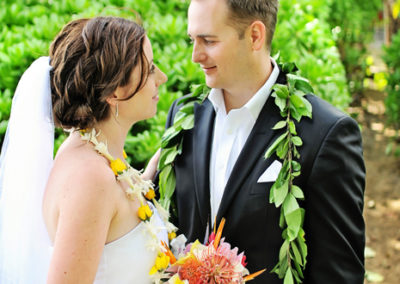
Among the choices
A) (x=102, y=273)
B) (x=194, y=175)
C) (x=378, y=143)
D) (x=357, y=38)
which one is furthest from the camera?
(x=357, y=38)

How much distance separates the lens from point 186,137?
2715 mm

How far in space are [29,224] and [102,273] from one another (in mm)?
392

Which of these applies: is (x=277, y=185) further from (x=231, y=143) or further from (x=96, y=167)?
(x=96, y=167)

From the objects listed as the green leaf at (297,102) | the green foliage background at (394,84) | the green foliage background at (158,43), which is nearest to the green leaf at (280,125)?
the green leaf at (297,102)

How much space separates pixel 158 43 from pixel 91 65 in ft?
6.84

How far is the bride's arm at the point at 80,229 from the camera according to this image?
1.83 metres

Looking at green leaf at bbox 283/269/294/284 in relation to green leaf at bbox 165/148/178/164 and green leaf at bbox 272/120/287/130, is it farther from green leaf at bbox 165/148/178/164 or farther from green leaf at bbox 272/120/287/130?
green leaf at bbox 165/148/178/164

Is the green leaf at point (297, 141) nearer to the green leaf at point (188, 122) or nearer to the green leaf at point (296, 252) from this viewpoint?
the green leaf at point (296, 252)

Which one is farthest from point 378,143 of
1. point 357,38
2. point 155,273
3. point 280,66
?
point 155,273

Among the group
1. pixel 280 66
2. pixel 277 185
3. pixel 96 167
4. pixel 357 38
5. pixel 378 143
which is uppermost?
pixel 280 66

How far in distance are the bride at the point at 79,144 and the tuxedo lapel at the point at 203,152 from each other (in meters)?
0.31

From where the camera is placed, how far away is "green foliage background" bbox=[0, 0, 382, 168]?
3366mm

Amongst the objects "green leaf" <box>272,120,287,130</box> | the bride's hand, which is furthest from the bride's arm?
the bride's hand

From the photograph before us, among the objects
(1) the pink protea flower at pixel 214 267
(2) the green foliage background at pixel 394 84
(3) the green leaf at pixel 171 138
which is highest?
(3) the green leaf at pixel 171 138
